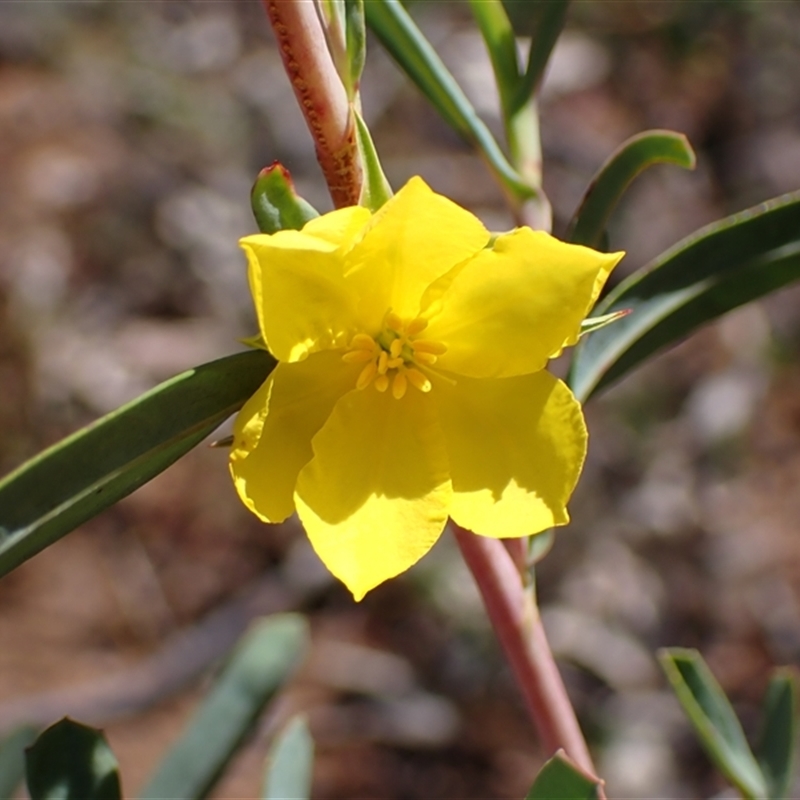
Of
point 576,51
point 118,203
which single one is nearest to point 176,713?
point 118,203

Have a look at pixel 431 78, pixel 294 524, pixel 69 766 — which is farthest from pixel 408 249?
pixel 294 524

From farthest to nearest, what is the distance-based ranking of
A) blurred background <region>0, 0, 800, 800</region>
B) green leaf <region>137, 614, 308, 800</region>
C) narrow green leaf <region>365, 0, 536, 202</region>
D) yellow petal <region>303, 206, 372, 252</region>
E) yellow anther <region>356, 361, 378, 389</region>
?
blurred background <region>0, 0, 800, 800</region> < green leaf <region>137, 614, 308, 800</region> < narrow green leaf <region>365, 0, 536, 202</region> < yellow anther <region>356, 361, 378, 389</region> < yellow petal <region>303, 206, 372, 252</region>

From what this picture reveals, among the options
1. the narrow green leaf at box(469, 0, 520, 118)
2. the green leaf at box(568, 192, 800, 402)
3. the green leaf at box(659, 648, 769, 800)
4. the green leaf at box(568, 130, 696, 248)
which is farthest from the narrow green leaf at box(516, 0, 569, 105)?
the green leaf at box(659, 648, 769, 800)

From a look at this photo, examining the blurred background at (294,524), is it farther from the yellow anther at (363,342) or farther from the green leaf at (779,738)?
the yellow anther at (363,342)

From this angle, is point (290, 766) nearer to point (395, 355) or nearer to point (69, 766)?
point (69, 766)

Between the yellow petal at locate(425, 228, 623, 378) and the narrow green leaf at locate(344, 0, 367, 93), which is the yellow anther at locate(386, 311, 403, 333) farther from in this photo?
the narrow green leaf at locate(344, 0, 367, 93)

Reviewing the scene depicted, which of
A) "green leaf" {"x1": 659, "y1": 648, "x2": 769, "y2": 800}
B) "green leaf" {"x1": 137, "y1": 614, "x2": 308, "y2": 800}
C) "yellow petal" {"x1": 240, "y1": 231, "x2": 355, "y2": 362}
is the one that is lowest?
"green leaf" {"x1": 659, "y1": 648, "x2": 769, "y2": 800}

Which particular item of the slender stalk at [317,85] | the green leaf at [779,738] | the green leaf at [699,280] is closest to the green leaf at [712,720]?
the green leaf at [779,738]
